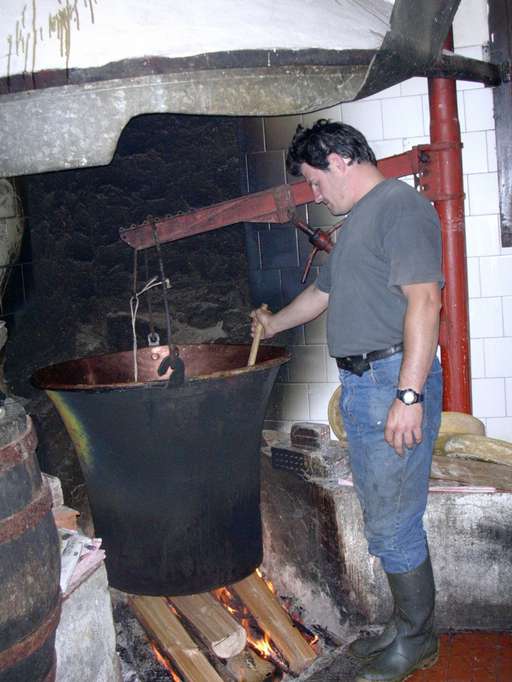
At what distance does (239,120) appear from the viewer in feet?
13.0

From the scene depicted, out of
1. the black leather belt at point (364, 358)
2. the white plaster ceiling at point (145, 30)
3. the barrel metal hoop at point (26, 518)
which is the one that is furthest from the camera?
the black leather belt at point (364, 358)

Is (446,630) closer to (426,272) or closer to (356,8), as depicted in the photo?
(426,272)

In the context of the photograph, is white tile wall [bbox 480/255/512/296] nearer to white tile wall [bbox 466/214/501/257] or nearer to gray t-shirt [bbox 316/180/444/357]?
white tile wall [bbox 466/214/501/257]

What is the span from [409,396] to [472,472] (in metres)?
0.99

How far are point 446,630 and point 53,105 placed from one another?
2.73 meters

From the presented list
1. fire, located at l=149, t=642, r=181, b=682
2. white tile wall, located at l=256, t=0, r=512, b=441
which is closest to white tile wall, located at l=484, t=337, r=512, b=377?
white tile wall, located at l=256, t=0, r=512, b=441

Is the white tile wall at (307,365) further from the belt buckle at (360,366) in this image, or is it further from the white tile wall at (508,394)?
the belt buckle at (360,366)

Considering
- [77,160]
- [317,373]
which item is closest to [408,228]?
[77,160]

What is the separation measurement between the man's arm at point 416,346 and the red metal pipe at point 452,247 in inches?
44.8

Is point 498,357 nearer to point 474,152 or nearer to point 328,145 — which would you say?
point 474,152

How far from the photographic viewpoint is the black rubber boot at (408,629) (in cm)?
283

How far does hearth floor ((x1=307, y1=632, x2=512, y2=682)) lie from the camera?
2951 mm

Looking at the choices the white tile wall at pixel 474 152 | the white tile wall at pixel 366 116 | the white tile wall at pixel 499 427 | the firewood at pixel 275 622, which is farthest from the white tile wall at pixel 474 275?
the firewood at pixel 275 622

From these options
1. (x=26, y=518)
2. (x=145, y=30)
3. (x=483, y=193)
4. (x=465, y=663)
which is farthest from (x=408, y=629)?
(x=145, y=30)
